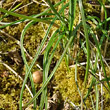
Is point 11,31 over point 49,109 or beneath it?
over

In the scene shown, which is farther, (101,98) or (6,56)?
(6,56)

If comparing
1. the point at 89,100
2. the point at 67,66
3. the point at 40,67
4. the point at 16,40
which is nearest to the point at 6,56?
the point at 16,40

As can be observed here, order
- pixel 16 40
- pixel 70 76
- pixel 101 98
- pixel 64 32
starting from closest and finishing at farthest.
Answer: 1. pixel 64 32
2. pixel 101 98
3. pixel 70 76
4. pixel 16 40

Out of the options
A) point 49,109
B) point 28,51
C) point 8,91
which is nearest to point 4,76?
point 8,91

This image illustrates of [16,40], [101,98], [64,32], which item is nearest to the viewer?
[64,32]

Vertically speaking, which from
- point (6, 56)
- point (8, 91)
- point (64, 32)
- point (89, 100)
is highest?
point (64, 32)

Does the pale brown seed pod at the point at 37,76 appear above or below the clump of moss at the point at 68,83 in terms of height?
above

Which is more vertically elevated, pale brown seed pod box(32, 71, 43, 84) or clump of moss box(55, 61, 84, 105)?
pale brown seed pod box(32, 71, 43, 84)

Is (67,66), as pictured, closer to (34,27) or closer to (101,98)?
(101,98)

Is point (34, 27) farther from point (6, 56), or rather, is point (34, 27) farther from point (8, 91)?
point (8, 91)
